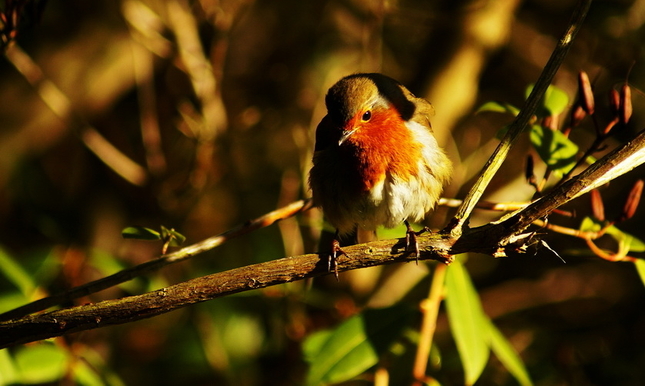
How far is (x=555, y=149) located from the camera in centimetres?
232

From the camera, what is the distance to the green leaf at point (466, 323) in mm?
2455

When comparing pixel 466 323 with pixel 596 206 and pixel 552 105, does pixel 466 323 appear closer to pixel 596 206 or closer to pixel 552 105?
pixel 596 206

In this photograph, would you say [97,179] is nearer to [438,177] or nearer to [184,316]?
[184,316]

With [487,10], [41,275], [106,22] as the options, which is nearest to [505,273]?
[487,10]

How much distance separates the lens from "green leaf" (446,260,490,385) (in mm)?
2455

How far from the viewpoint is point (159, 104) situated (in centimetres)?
557

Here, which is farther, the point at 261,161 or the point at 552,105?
the point at 261,161

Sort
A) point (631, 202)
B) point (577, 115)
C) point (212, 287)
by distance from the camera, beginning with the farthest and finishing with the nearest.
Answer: point (577, 115)
point (631, 202)
point (212, 287)

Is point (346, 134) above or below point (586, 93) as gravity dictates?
above

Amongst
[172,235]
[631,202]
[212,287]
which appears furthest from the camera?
[631,202]

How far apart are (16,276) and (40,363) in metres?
0.35

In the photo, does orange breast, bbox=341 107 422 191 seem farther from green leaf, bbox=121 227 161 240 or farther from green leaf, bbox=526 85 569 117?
green leaf, bbox=121 227 161 240

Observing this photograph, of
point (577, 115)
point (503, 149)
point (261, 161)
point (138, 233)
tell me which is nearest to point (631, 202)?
point (577, 115)

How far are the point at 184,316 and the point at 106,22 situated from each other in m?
2.18
